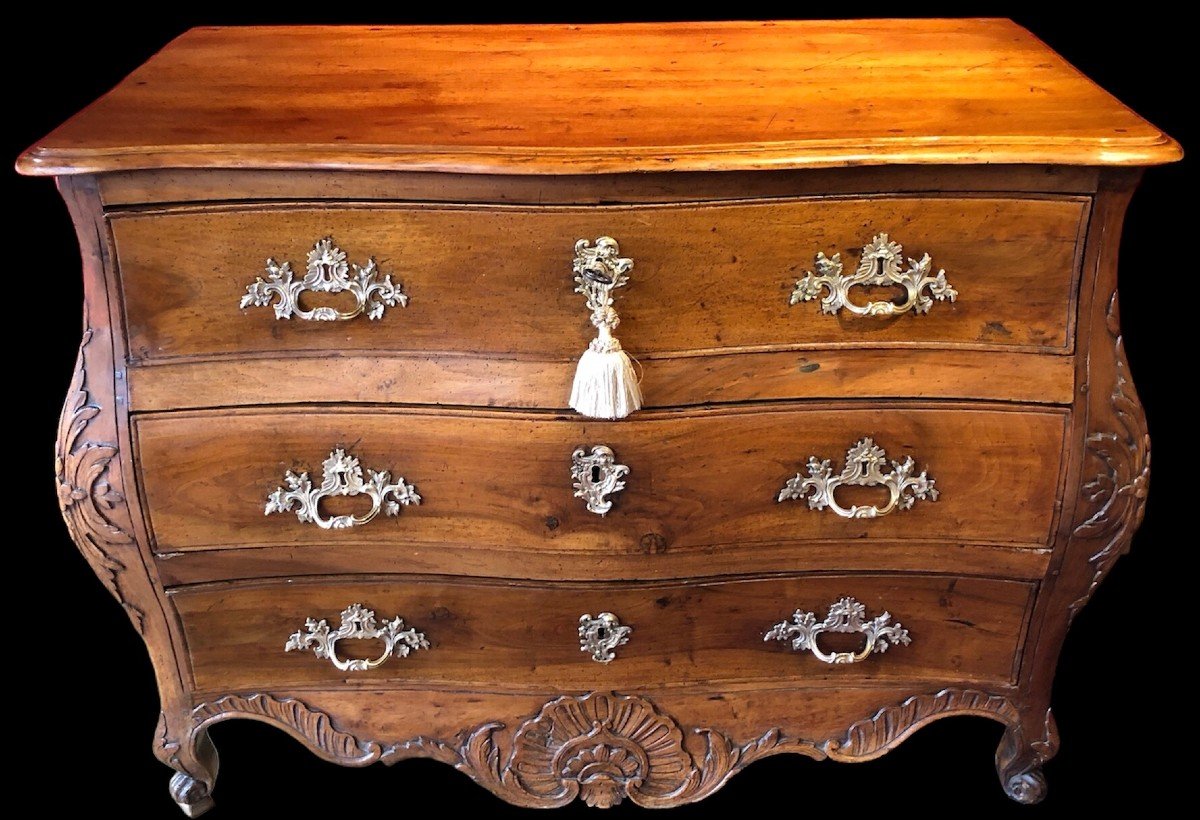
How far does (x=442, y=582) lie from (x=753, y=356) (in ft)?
2.22

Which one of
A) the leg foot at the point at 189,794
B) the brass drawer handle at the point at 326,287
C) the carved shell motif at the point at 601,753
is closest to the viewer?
the brass drawer handle at the point at 326,287

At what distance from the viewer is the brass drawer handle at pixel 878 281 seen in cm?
211

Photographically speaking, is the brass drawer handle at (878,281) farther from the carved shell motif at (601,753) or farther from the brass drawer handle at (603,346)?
the carved shell motif at (601,753)

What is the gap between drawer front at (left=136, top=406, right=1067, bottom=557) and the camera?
2.22 m

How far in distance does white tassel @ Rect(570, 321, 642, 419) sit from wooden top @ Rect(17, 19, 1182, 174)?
28 cm

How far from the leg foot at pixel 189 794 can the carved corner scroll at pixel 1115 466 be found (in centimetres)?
169

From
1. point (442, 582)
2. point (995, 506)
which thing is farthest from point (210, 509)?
point (995, 506)

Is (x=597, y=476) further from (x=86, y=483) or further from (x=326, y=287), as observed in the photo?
(x=86, y=483)

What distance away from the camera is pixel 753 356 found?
218cm

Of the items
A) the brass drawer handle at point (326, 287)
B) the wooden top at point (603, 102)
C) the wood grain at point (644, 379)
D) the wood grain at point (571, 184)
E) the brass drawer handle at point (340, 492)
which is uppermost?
the wooden top at point (603, 102)

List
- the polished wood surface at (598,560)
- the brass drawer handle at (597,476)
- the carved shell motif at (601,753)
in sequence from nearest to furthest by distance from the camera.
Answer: the brass drawer handle at (597,476), the polished wood surface at (598,560), the carved shell motif at (601,753)

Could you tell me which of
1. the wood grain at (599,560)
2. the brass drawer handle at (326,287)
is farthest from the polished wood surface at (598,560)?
the brass drawer handle at (326,287)

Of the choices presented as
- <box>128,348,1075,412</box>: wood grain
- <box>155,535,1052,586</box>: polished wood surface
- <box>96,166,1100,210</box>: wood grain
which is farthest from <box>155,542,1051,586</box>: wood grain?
<box>96,166,1100,210</box>: wood grain

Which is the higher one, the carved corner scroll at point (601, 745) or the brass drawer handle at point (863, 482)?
the brass drawer handle at point (863, 482)
